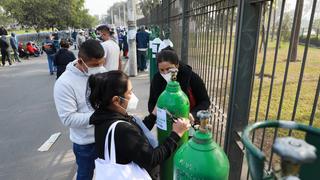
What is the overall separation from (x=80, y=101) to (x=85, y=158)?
0.61m

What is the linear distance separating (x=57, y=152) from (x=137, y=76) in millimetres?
5506

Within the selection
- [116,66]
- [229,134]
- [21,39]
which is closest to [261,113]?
[116,66]

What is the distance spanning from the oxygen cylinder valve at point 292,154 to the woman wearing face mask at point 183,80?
5.88 ft

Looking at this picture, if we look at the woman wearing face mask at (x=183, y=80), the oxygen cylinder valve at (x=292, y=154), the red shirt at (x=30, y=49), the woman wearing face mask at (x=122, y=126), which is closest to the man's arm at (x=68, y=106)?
the woman wearing face mask at (x=122, y=126)

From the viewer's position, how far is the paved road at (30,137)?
12.2 feet

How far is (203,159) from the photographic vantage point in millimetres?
1313

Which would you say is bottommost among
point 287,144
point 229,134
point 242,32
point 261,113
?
point 261,113

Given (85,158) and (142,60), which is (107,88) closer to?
(85,158)

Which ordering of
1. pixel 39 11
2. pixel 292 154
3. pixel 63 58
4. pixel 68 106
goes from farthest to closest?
pixel 39 11 → pixel 63 58 → pixel 68 106 → pixel 292 154

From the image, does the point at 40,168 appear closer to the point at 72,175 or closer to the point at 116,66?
the point at 72,175

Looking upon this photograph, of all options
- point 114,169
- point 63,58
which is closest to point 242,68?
point 114,169

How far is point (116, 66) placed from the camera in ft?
18.0

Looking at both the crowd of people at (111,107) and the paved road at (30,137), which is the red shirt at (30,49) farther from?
the crowd of people at (111,107)

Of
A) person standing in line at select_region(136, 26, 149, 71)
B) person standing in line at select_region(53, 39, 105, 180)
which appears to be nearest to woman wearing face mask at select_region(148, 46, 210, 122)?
person standing in line at select_region(53, 39, 105, 180)
